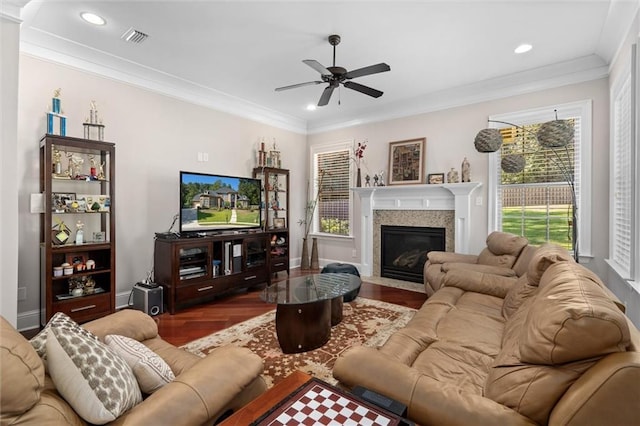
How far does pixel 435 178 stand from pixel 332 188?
2.00m

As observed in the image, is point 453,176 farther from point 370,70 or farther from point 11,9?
point 11,9

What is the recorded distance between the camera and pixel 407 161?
192 inches

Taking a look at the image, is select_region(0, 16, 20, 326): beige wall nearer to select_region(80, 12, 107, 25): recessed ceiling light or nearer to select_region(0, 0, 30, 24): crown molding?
select_region(0, 0, 30, 24): crown molding

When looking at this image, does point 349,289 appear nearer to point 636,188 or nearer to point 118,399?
point 118,399

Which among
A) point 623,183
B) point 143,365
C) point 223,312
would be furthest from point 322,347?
point 623,183

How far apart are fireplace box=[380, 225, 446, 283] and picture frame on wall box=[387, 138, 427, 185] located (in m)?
0.77

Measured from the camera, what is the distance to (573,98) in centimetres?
362

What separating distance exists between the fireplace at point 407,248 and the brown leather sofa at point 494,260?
83cm

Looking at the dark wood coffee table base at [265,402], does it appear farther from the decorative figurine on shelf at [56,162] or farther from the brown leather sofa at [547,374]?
the decorative figurine on shelf at [56,162]

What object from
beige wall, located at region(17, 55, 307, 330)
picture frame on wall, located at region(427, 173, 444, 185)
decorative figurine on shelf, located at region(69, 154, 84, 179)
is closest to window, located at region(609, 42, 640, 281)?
picture frame on wall, located at region(427, 173, 444, 185)

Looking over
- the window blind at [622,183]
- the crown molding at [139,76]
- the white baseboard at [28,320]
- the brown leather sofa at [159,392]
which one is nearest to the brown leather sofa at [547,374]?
the brown leather sofa at [159,392]

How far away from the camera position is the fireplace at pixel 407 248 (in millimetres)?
4691

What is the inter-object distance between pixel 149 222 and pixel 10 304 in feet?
5.93

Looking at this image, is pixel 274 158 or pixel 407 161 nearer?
pixel 407 161
